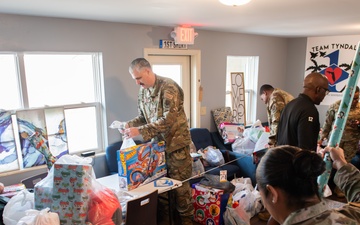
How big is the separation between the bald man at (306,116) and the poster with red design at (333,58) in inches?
137

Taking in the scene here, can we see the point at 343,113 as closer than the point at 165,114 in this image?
Yes

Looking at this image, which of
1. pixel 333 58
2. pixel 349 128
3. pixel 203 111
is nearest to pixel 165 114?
pixel 203 111

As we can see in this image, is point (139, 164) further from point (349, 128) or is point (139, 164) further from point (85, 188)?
point (349, 128)

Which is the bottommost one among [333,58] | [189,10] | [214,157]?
[214,157]

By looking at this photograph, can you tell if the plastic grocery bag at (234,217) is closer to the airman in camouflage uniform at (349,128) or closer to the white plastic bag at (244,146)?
the white plastic bag at (244,146)

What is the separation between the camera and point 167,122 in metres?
2.45

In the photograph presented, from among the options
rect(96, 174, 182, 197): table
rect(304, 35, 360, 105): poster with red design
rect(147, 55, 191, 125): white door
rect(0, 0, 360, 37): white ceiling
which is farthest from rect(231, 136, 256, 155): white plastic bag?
rect(304, 35, 360, 105): poster with red design

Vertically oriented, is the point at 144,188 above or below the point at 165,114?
below

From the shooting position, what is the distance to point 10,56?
9.61 ft

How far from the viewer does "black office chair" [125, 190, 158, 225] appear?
2020 mm

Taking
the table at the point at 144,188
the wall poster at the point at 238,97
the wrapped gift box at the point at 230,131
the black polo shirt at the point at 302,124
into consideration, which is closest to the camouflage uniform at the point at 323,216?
the black polo shirt at the point at 302,124

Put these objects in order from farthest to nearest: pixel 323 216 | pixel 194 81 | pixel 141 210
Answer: pixel 194 81, pixel 141 210, pixel 323 216

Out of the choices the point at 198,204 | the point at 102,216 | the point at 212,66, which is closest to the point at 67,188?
the point at 102,216

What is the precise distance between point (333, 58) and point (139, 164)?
473 centimetres
